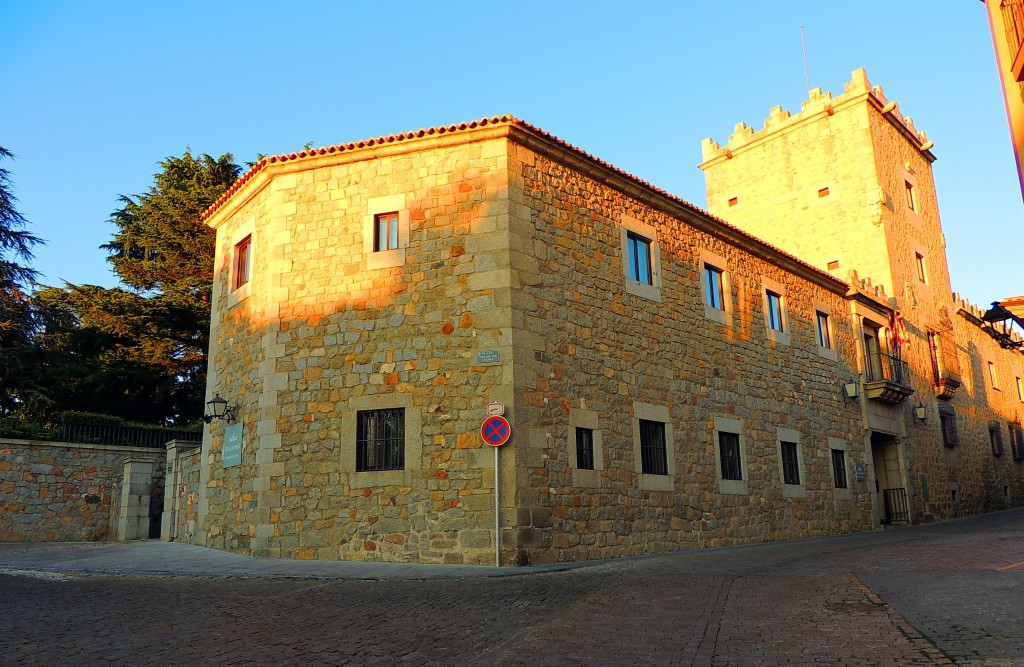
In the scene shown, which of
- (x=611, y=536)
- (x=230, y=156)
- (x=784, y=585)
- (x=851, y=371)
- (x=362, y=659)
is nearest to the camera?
(x=362, y=659)

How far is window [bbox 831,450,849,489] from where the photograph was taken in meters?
20.1

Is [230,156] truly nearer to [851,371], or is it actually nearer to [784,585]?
[851,371]

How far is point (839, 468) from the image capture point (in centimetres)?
2034

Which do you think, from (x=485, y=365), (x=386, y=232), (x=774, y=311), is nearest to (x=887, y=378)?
(x=774, y=311)

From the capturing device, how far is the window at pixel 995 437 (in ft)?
100

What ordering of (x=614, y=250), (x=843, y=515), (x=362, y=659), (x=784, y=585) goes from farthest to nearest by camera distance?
1. (x=843, y=515)
2. (x=614, y=250)
3. (x=784, y=585)
4. (x=362, y=659)

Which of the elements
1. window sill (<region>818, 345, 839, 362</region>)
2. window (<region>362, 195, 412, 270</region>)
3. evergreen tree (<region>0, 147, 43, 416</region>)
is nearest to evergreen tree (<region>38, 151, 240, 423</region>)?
evergreen tree (<region>0, 147, 43, 416</region>)

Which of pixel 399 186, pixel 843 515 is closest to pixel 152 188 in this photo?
pixel 399 186

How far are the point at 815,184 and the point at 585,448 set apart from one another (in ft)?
59.1

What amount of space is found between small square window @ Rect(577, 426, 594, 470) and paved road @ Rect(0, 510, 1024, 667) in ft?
6.31

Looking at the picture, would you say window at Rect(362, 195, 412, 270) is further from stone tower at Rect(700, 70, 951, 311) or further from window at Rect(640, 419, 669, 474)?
stone tower at Rect(700, 70, 951, 311)

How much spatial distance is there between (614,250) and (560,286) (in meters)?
1.89

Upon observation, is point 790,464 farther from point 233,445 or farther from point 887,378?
point 233,445

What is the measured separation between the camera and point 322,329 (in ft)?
43.2
